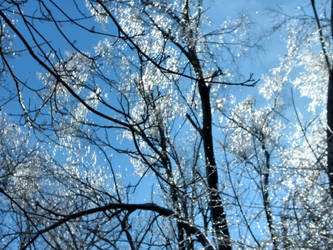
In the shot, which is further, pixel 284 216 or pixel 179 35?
pixel 179 35

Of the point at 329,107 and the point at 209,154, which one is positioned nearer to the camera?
the point at 329,107

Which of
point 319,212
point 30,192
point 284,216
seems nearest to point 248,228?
point 284,216

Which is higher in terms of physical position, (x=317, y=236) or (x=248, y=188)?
(x=248, y=188)

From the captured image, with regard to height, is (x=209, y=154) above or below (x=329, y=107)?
below

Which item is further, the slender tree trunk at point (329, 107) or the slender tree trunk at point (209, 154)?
the slender tree trunk at point (209, 154)

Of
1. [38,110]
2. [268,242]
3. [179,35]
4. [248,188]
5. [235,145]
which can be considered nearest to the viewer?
[38,110]

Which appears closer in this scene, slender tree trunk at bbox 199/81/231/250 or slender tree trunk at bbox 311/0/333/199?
slender tree trunk at bbox 311/0/333/199

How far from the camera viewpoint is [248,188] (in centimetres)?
361

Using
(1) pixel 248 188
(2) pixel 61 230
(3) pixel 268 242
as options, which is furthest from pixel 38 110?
(2) pixel 61 230

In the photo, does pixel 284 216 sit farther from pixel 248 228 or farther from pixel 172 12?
pixel 172 12

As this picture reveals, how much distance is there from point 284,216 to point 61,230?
2.81 meters

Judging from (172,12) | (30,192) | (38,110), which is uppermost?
(172,12)

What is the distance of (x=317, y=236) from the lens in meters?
2.34

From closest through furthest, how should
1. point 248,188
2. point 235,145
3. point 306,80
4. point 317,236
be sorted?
point 317,236
point 248,188
point 306,80
point 235,145
